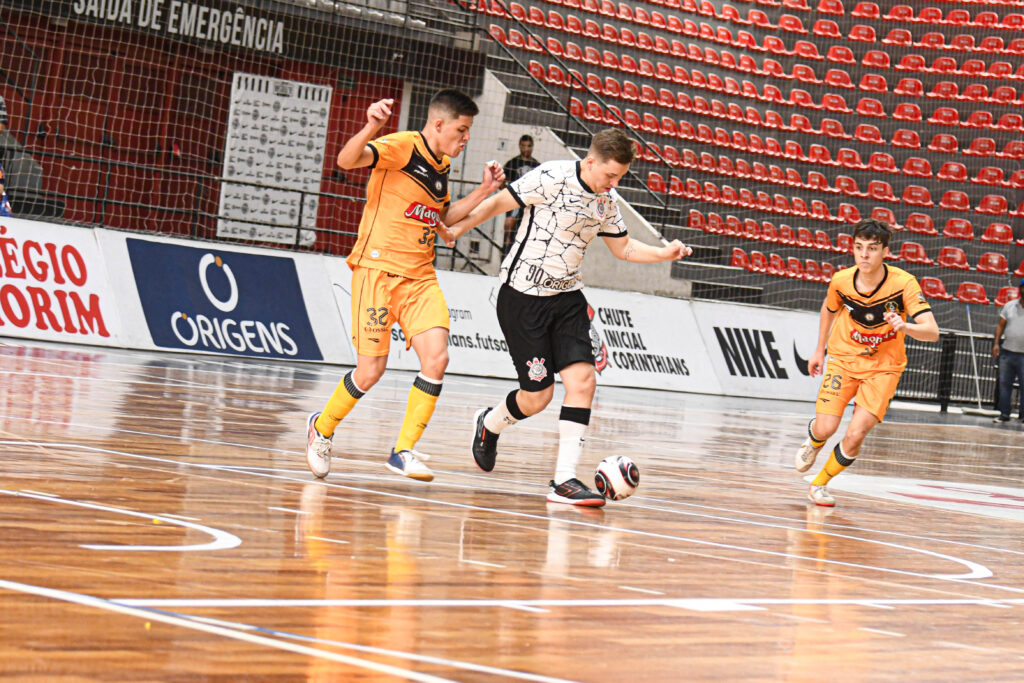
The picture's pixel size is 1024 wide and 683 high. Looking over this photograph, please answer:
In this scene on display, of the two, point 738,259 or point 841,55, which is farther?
point 841,55

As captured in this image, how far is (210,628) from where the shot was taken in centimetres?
309

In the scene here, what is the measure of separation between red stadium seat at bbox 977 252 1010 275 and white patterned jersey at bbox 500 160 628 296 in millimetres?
19733

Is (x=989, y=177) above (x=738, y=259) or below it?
above

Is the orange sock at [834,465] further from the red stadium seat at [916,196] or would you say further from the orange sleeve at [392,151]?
the red stadium seat at [916,196]

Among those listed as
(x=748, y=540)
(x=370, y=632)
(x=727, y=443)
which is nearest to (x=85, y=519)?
(x=370, y=632)

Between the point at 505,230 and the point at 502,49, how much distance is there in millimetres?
4486

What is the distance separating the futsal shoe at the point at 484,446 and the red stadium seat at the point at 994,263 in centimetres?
1971

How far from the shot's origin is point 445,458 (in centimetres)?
823

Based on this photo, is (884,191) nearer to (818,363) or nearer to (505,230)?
(505,230)

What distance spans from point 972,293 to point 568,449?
19740mm

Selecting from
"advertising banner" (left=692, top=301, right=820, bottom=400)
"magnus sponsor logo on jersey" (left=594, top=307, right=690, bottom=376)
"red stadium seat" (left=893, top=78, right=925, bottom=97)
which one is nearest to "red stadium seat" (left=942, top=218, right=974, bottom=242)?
"red stadium seat" (left=893, top=78, right=925, bottom=97)

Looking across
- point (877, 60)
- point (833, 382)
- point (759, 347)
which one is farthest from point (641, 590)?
point (877, 60)

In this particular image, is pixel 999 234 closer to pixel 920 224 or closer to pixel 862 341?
pixel 920 224

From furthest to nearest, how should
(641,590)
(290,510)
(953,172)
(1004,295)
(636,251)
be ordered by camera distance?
1. (953,172)
2. (1004,295)
3. (636,251)
4. (290,510)
5. (641,590)
